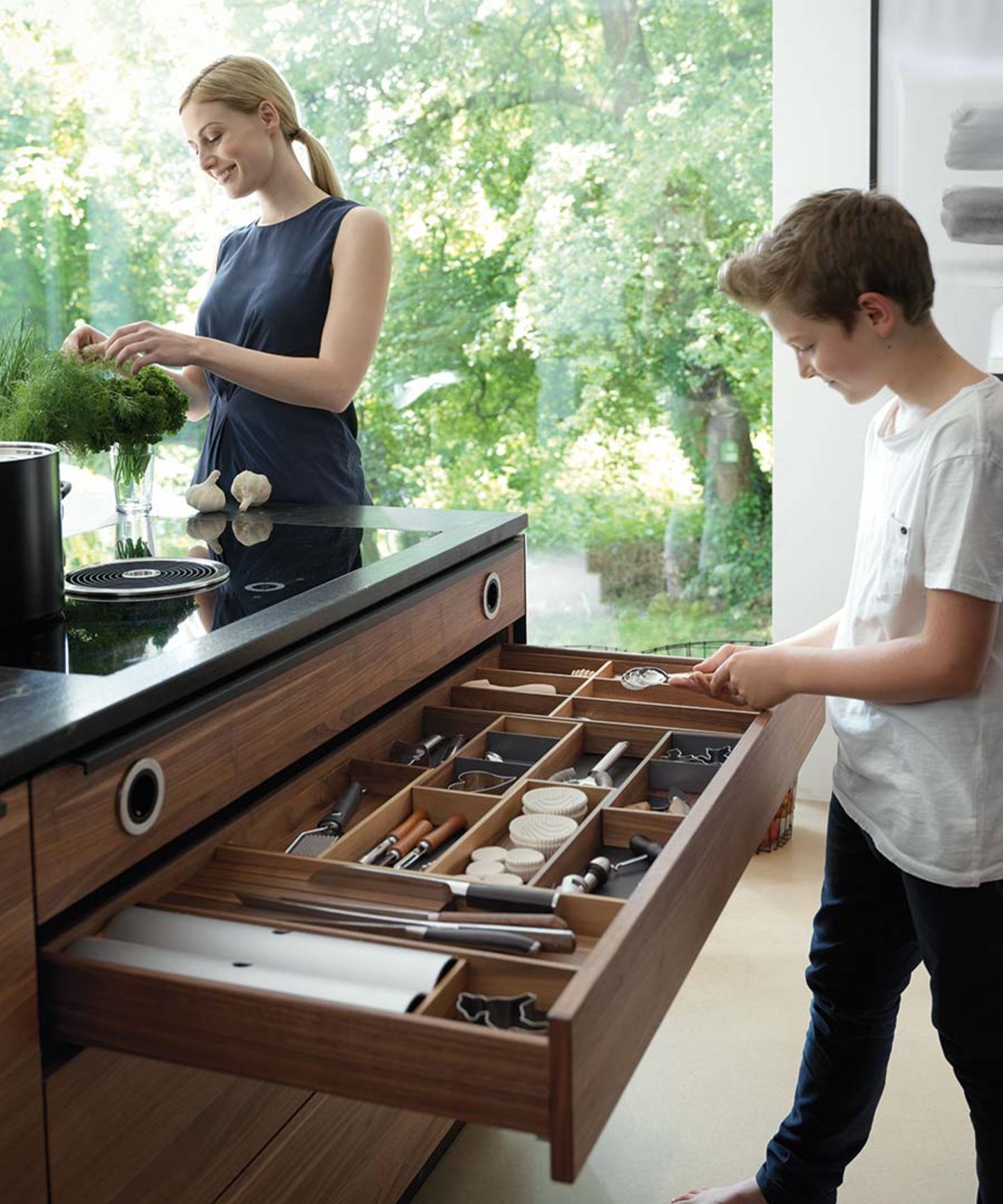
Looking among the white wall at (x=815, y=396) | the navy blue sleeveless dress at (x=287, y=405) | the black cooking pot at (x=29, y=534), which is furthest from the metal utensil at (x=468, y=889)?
the white wall at (x=815, y=396)

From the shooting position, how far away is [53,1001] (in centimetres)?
111

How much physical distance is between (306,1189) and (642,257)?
2729mm

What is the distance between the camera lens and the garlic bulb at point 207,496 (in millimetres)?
2168

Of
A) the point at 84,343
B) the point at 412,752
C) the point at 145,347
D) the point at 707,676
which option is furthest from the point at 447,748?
the point at 84,343

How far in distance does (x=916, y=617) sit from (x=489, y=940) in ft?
2.03

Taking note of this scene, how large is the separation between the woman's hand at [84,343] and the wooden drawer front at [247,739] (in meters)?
0.56

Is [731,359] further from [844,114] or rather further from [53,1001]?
[53,1001]

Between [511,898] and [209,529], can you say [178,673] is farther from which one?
[209,529]

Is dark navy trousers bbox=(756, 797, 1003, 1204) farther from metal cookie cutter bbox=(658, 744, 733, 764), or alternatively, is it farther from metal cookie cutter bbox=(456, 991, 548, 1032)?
metal cookie cutter bbox=(456, 991, 548, 1032)

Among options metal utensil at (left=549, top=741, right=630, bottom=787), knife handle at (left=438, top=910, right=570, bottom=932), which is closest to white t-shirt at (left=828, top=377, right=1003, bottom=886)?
metal utensil at (left=549, top=741, right=630, bottom=787)

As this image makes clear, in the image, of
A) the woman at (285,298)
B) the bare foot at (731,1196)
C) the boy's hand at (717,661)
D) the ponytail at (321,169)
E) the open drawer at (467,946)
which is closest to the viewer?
the open drawer at (467,946)

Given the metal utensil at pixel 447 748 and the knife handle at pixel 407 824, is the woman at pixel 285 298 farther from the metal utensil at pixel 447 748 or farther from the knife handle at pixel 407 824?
the knife handle at pixel 407 824

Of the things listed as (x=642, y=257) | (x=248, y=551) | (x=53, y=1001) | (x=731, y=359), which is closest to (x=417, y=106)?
(x=642, y=257)

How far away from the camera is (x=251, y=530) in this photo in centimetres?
203
